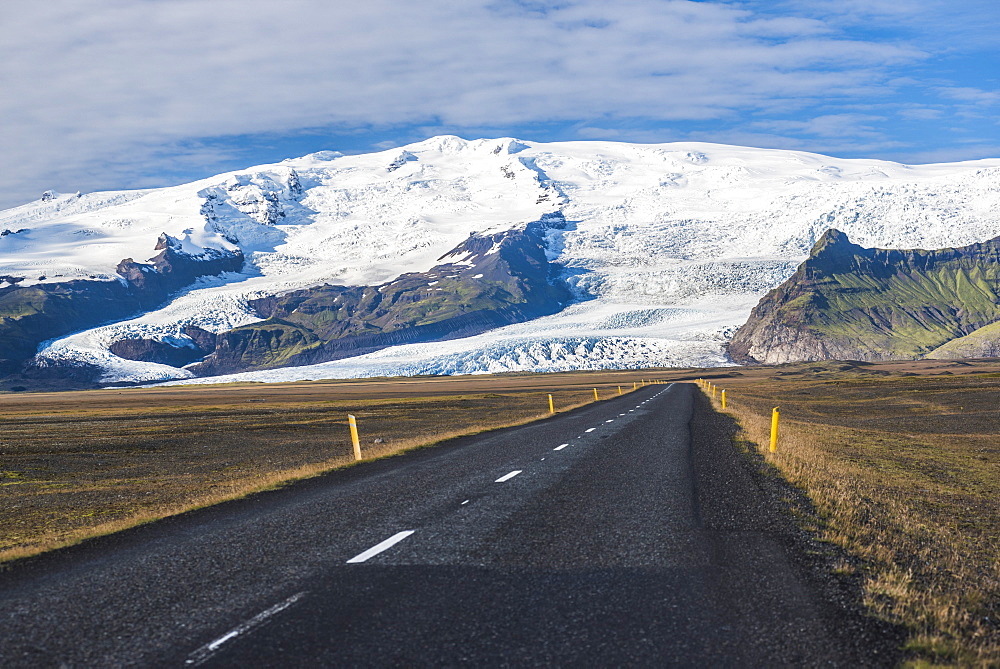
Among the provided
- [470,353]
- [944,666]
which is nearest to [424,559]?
[944,666]

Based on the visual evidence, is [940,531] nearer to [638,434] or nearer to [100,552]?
[100,552]

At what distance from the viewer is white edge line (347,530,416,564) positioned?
29.0 feet

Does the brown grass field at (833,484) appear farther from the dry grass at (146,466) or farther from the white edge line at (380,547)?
the white edge line at (380,547)

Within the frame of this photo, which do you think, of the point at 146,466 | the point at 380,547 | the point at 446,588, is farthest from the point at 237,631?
the point at 146,466

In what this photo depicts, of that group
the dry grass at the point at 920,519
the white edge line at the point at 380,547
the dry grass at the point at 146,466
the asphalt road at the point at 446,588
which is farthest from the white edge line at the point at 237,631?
the dry grass at the point at 146,466

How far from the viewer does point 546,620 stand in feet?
21.7

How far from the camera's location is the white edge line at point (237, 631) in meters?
5.77

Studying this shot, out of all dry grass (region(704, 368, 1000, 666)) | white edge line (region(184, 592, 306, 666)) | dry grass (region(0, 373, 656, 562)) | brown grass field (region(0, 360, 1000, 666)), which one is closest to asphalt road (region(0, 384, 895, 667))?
white edge line (region(184, 592, 306, 666))

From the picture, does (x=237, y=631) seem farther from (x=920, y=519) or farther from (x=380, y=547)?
(x=920, y=519)

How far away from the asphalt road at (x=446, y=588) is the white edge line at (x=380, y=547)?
0.04 metres

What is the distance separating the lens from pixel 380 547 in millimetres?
9430

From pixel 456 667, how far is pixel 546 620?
4.08 ft

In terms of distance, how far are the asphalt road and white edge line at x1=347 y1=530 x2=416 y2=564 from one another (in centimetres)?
4

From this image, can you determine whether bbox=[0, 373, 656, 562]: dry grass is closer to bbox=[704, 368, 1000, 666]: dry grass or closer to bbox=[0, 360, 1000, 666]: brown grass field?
bbox=[0, 360, 1000, 666]: brown grass field
